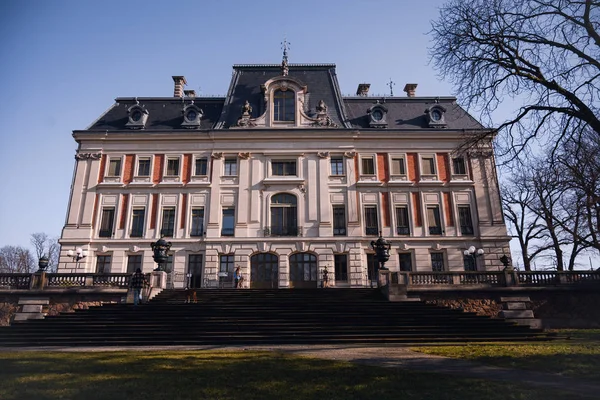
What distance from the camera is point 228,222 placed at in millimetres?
30156

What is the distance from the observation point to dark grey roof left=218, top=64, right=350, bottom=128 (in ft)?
109

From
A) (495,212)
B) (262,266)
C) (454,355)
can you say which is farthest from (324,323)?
(495,212)

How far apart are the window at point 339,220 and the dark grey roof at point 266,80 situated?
6.97 meters

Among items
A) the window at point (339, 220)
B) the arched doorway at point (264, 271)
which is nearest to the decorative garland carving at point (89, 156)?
the arched doorway at point (264, 271)

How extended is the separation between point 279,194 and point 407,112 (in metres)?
13.9

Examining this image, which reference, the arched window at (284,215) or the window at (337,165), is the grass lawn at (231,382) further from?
the window at (337,165)

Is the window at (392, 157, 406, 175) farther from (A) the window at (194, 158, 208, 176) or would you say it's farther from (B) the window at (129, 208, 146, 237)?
(B) the window at (129, 208, 146, 237)

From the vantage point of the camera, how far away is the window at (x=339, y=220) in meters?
Answer: 29.9

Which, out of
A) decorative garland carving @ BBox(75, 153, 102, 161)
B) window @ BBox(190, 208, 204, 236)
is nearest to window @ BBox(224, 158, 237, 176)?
window @ BBox(190, 208, 204, 236)

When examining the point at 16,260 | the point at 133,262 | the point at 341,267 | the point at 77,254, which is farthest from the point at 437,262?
the point at 16,260

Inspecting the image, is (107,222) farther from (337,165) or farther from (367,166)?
(367,166)

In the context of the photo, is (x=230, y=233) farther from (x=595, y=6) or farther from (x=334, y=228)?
(x=595, y=6)

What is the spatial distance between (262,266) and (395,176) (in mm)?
12705

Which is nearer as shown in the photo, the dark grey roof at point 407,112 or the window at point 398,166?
the window at point 398,166
